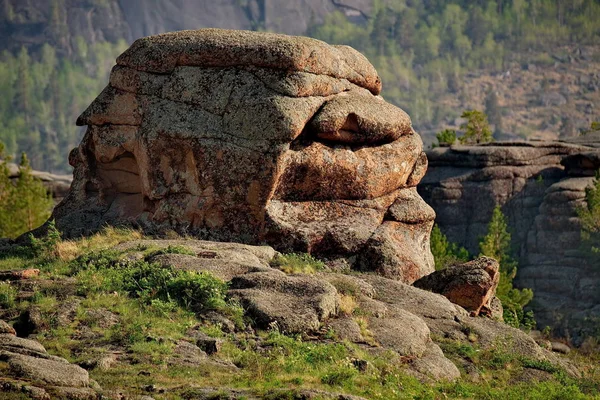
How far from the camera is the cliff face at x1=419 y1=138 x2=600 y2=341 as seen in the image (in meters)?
82.9

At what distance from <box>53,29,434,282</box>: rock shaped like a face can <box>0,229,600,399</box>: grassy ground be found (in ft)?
15.5

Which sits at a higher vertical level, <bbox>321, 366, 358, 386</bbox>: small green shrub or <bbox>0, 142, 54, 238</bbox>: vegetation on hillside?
<bbox>321, 366, 358, 386</bbox>: small green shrub

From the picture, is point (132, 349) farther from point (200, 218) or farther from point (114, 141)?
point (114, 141)

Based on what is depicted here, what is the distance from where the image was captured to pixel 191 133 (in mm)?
34750

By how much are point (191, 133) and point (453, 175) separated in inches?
2182

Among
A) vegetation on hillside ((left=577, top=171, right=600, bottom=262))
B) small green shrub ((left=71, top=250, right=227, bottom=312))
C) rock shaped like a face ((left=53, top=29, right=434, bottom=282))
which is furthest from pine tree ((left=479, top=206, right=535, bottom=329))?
small green shrub ((left=71, top=250, right=227, bottom=312))

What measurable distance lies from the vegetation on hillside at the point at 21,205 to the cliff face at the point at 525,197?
3083 centimetres

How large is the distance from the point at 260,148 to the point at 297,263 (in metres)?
4.20

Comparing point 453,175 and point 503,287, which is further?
point 453,175

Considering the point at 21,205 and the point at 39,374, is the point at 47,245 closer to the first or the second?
the point at 39,374

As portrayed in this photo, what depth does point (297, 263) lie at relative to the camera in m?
32.0

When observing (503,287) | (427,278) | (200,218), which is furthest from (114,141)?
(503,287)

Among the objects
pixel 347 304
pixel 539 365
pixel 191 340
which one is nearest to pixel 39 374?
pixel 191 340

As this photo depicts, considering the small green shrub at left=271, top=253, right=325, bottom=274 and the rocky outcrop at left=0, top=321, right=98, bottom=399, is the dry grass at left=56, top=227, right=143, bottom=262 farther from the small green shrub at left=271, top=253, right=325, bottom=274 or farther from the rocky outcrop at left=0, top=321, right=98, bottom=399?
the rocky outcrop at left=0, top=321, right=98, bottom=399
